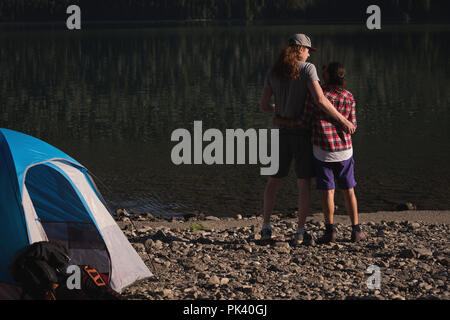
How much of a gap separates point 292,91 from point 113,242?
109 inches

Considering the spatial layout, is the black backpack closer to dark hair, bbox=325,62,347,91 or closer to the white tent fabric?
the white tent fabric

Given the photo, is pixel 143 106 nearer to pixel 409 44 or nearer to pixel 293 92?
pixel 293 92

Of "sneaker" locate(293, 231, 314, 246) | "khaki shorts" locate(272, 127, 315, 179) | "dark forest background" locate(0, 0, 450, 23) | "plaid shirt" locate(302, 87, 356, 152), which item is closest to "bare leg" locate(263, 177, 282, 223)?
"khaki shorts" locate(272, 127, 315, 179)

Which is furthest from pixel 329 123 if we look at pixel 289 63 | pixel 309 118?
pixel 289 63

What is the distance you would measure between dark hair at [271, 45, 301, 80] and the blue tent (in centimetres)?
262

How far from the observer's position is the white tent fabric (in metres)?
7.70

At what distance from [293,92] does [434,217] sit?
4528 mm

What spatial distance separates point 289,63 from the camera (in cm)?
824

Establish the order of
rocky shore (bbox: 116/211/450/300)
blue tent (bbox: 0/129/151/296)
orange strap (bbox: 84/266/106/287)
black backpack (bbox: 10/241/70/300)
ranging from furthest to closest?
blue tent (bbox: 0/129/151/296), rocky shore (bbox: 116/211/450/300), orange strap (bbox: 84/266/106/287), black backpack (bbox: 10/241/70/300)

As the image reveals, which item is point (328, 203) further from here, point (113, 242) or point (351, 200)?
point (113, 242)

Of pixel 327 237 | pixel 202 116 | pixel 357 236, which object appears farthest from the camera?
pixel 202 116

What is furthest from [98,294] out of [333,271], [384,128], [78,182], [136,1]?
[136,1]

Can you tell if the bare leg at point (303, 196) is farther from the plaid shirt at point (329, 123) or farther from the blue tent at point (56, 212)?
the blue tent at point (56, 212)
